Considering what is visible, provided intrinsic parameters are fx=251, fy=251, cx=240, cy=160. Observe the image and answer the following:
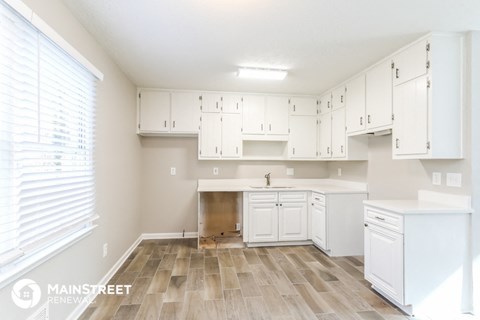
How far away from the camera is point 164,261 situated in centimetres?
322

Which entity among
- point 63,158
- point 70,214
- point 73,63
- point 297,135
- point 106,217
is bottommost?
point 106,217

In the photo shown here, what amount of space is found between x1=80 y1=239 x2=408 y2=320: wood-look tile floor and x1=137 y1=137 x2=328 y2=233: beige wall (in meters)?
0.69

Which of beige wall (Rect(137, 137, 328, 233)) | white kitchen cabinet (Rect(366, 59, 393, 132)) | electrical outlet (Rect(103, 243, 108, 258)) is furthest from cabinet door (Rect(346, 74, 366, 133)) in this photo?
electrical outlet (Rect(103, 243, 108, 258))

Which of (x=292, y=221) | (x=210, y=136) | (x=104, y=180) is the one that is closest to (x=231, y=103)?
(x=210, y=136)

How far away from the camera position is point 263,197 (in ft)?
12.4

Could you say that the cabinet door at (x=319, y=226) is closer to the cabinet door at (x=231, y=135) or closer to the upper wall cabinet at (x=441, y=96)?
the cabinet door at (x=231, y=135)

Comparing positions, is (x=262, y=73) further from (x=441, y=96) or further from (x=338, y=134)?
(x=441, y=96)

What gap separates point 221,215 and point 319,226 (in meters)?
1.55

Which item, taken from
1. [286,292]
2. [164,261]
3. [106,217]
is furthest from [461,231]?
[106,217]

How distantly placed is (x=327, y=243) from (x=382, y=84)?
210 centimetres

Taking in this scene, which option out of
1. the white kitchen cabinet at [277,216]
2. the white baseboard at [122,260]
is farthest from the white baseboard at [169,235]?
the white kitchen cabinet at [277,216]

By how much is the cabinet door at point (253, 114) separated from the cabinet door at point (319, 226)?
59.1 inches

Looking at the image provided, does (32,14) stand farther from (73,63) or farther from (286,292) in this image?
(286,292)

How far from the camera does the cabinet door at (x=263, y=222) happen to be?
375cm
